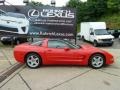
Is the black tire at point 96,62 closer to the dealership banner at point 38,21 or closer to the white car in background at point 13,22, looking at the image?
the dealership banner at point 38,21

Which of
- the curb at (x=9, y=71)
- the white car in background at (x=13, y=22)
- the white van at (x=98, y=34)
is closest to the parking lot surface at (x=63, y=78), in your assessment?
the curb at (x=9, y=71)

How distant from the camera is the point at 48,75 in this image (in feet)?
36.5

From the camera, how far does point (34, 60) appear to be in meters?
12.9

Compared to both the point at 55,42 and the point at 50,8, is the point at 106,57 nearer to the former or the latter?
the point at 55,42

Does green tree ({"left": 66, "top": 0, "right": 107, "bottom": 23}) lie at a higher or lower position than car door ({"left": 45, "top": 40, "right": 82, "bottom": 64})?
higher

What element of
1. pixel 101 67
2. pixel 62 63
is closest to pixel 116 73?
pixel 101 67

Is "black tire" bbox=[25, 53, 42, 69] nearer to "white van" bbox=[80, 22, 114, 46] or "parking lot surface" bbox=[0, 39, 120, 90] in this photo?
"parking lot surface" bbox=[0, 39, 120, 90]

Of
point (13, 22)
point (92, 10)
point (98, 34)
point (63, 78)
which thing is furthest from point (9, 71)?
point (92, 10)

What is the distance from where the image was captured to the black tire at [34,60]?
1279 cm

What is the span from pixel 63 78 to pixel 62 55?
2.39 meters

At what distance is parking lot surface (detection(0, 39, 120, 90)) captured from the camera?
30.5 feet

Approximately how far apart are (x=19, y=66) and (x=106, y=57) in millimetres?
3707

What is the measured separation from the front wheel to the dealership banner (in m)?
11.1

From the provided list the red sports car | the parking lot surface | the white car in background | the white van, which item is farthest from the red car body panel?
the white van
